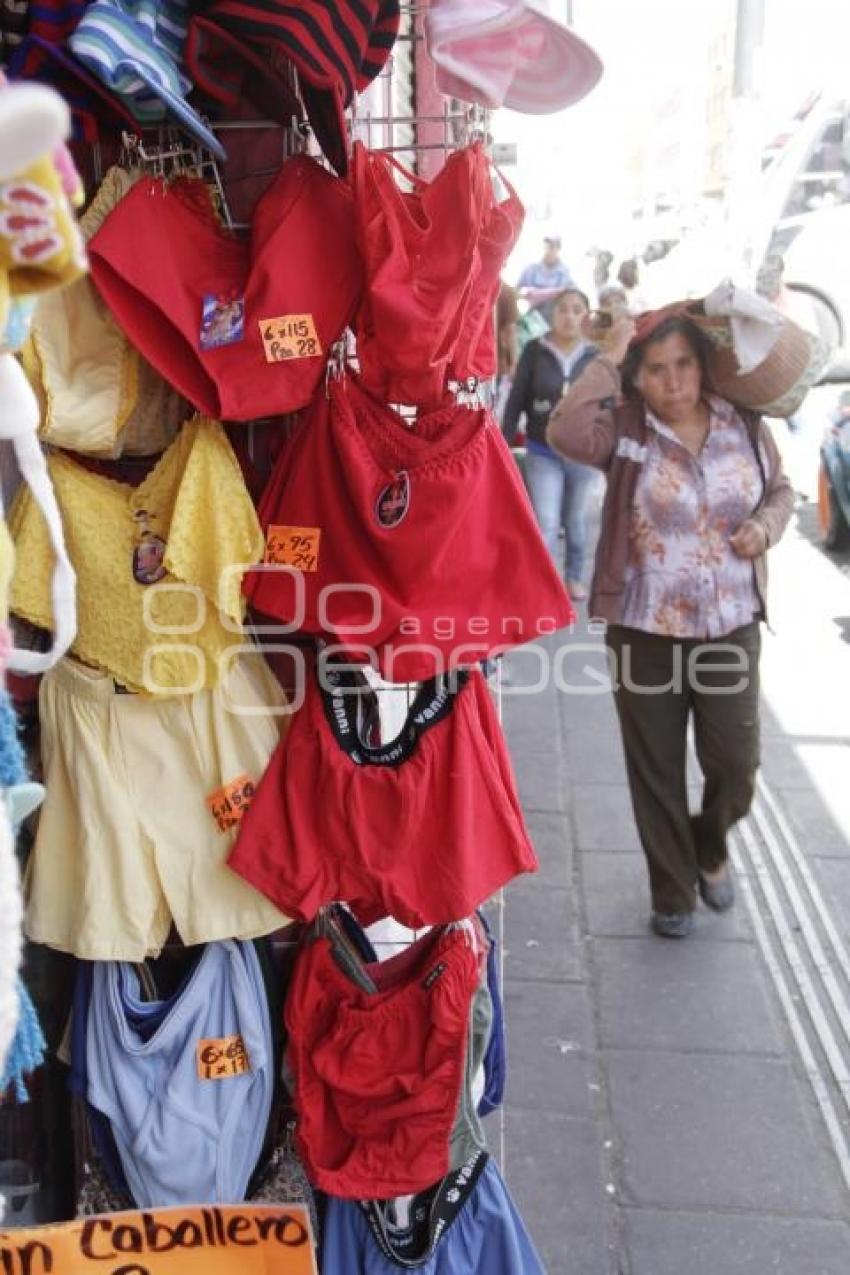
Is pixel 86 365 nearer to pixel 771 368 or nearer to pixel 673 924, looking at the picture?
pixel 771 368

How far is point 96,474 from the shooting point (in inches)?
75.8

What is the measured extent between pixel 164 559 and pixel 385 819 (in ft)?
1.72

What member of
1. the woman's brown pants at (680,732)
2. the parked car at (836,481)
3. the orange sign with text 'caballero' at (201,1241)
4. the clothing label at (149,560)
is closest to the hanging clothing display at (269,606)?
the clothing label at (149,560)

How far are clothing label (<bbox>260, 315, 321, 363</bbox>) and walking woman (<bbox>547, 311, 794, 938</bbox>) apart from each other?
1.79 m

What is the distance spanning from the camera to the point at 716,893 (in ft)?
13.2

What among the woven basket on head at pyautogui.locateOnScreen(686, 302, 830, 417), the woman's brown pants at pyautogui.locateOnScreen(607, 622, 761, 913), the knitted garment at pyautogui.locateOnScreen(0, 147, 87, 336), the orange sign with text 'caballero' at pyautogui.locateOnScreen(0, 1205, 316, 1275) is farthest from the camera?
the woman's brown pants at pyautogui.locateOnScreen(607, 622, 761, 913)

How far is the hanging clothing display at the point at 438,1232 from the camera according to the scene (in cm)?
214

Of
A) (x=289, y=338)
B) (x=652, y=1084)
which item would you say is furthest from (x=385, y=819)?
(x=652, y=1084)

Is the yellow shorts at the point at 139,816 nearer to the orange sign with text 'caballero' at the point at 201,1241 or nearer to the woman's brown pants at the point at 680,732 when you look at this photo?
the orange sign with text 'caballero' at the point at 201,1241

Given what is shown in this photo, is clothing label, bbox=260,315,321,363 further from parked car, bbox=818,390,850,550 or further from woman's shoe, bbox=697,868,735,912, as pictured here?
parked car, bbox=818,390,850,550

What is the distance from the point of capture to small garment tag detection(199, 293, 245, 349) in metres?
1.80

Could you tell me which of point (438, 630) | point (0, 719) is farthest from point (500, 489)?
point (0, 719)

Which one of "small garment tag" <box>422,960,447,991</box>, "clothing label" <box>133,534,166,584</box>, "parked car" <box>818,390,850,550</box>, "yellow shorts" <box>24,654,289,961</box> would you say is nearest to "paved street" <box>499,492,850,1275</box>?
"small garment tag" <box>422,960,447,991</box>

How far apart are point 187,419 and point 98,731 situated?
0.50 metres
